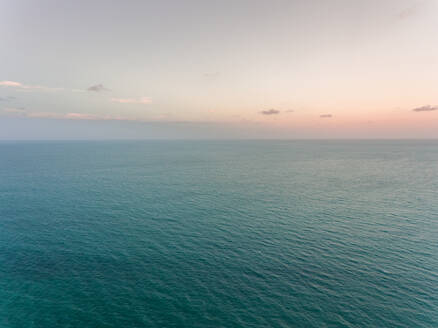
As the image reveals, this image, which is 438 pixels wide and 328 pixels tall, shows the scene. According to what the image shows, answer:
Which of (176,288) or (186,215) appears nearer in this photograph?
(176,288)

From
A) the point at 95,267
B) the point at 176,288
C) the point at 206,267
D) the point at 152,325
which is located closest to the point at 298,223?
the point at 206,267

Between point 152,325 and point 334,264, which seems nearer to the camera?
point 152,325

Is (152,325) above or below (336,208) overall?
below

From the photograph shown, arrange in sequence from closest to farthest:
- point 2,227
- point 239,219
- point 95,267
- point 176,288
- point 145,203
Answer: point 176,288 < point 95,267 < point 2,227 < point 239,219 < point 145,203

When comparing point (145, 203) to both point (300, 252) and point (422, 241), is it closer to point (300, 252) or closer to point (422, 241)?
point (300, 252)

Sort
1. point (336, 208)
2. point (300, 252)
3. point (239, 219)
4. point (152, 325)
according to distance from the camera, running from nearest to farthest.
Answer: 1. point (152, 325)
2. point (300, 252)
3. point (239, 219)
4. point (336, 208)

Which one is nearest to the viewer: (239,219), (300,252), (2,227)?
(300,252)

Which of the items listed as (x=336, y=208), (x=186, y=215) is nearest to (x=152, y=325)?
(x=186, y=215)

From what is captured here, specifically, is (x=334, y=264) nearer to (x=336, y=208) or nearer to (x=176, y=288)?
(x=176, y=288)

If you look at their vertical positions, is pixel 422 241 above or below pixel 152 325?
above
